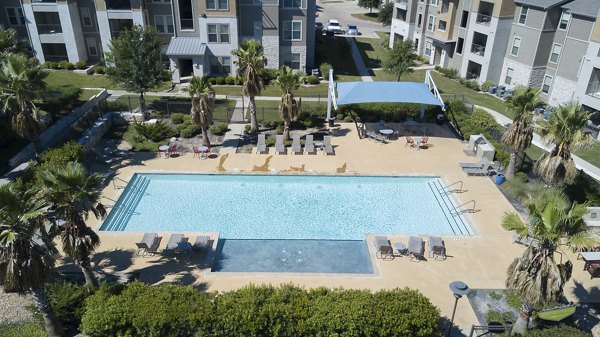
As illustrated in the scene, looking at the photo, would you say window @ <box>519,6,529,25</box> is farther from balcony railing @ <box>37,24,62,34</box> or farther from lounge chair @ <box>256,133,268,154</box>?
balcony railing @ <box>37,24,62,34</box>

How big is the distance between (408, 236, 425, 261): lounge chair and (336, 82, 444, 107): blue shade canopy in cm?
1446

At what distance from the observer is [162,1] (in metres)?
46.8

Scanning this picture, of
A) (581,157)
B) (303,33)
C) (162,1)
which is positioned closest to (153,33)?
(162,1)

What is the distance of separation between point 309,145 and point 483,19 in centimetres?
2987

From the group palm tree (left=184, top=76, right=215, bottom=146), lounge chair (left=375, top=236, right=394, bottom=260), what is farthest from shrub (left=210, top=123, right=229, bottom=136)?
lounge chair (left=375, top=236, right=394, bottom=260)

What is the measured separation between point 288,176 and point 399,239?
911 centimetres

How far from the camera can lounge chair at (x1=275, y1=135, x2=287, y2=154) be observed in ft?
103

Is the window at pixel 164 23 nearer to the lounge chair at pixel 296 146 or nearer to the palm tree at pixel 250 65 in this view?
the palm tree at pixel 250 65

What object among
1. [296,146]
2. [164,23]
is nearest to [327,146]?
[296,146]

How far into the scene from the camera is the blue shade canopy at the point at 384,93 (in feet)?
109

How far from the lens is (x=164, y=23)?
47.7 metres

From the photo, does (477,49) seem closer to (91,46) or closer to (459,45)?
(459,45)

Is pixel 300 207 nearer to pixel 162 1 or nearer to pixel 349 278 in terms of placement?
pixel 349 278

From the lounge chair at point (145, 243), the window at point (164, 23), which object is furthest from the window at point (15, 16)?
the lounge chair at point (145, 243)
